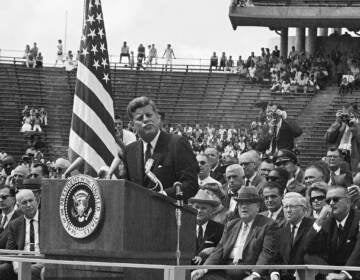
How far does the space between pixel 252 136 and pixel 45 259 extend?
86.5 ft

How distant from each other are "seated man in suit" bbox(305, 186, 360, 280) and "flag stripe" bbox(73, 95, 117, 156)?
2337 mm

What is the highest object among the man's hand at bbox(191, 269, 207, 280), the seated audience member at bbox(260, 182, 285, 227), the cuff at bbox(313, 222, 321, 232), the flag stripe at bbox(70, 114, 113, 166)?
the flag stripe at bbox(70, 114, 113, 166)

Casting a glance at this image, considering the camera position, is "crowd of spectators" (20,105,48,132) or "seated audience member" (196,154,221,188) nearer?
"seated audience member" (196,154,221,188)

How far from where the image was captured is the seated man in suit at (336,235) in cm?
933

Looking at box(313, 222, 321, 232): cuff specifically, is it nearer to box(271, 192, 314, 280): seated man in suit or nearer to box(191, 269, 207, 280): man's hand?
box(271, 192, 314, 280): seated man in suit

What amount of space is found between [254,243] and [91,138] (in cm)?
232

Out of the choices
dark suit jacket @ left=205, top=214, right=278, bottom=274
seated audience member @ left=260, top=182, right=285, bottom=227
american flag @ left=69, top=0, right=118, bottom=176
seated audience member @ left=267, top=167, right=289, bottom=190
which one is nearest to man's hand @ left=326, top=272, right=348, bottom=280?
dark suit jacket @ left=205, top=214, right=278, bottom=274

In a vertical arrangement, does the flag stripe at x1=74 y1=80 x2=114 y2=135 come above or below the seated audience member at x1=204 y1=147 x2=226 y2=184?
above

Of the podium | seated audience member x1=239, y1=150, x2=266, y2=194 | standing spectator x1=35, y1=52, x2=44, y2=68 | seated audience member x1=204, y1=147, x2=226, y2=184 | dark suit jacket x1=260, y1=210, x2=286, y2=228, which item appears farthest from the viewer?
standing spectator x1=35, y1=52, x2=44, y2=68

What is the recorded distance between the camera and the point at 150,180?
24.9 feet

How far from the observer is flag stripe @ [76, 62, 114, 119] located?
37.0 feet

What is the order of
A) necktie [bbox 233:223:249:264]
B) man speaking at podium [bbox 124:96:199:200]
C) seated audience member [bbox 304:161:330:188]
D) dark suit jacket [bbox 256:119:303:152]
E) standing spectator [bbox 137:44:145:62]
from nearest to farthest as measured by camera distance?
1. man speaking at podium [bbox 124:96:199:200]
2. necktie [bbox 233:223:249:264]
3. seated audience member [bbox 304:161:330:188]
4. dark suit jacket [bbox 256:119:303:152]
5. standing spectator [bbox 137:44:145:62]

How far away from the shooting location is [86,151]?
10.9 meters

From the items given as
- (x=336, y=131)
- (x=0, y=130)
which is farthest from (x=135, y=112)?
(x=0, y=130)
